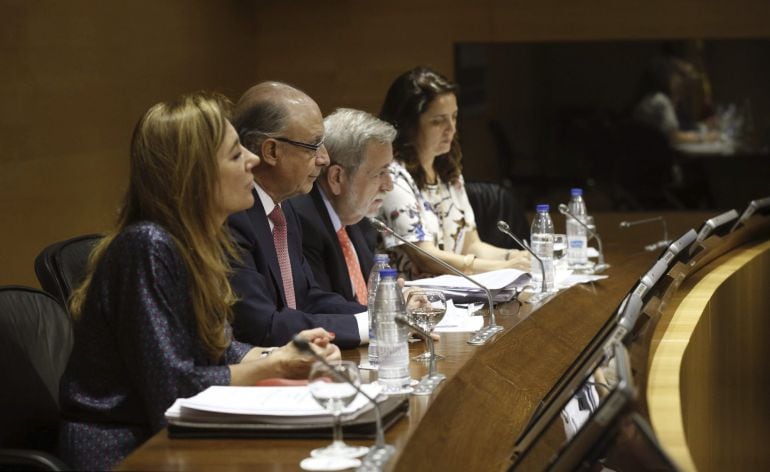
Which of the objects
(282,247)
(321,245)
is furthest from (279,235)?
(321,245)

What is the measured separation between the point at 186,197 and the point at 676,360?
3.99 feet

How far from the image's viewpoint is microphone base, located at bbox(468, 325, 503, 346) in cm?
273

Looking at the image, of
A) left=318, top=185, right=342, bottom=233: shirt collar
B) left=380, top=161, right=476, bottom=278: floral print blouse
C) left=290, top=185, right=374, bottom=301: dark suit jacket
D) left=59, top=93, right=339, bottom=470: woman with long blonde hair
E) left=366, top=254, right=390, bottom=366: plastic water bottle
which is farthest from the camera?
left=380, top=161, right=476, bottom=278: floral print blouse

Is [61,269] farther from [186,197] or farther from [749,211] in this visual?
[749,211]

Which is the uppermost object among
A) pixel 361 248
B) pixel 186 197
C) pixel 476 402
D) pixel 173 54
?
pixel 173 54

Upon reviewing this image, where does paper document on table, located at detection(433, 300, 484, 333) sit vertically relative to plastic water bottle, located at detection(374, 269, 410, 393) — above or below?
below

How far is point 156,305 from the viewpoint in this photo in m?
2.03

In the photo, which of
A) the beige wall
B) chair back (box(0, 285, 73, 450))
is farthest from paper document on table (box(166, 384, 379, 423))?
the beige wall

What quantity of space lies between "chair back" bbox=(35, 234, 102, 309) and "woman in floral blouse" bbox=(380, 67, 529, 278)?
1339mm

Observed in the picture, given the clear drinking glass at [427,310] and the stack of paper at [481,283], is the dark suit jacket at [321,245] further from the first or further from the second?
the clear drinking glass at [427,310]

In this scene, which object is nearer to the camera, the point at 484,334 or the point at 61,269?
the point at 61,269

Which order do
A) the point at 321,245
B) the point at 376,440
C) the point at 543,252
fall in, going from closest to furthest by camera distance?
1. the point at 376,440
2. the point at 321,245
3. the point at 543,252

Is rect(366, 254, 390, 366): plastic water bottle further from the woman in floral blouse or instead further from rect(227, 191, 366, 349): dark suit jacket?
the woman in floral blouse

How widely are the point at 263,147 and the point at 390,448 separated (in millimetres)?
1257
